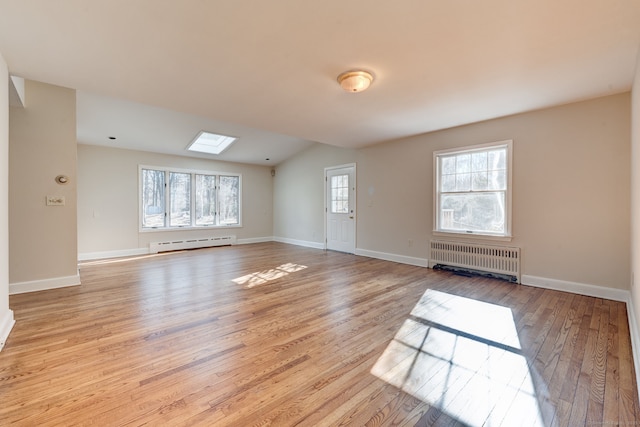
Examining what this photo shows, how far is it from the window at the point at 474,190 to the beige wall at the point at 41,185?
5.55m

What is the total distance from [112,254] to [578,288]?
26.8 feet

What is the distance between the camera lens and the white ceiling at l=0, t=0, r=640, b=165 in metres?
1.83

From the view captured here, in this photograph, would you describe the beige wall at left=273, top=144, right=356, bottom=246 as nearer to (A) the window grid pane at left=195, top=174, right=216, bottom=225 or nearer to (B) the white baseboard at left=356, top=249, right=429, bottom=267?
(B) the white baseboard at left=356, top=249, right=429, bottom=267

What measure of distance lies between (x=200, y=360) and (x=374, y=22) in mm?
2728

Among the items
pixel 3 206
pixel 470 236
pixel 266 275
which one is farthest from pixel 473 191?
pixel 3 206

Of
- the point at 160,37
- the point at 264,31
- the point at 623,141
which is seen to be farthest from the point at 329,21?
the point at 623,141

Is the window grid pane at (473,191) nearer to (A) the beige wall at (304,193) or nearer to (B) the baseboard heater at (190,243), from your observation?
(A) the beige wall at (304,193)

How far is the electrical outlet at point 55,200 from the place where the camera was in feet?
11.9

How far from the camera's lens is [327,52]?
2.32 metres

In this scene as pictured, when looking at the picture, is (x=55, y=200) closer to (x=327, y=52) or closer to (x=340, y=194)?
(x=327, y=52)

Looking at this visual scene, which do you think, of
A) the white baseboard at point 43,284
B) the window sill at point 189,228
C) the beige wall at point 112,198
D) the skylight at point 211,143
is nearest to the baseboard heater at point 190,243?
the beige wall at point 112,198

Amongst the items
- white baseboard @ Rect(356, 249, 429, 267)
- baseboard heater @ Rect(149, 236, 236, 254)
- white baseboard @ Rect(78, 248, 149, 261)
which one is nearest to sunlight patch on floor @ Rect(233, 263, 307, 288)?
white baseboard @ Rect(356, 249, 429, 267)

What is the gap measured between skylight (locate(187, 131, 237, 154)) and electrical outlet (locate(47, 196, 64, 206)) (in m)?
2.91

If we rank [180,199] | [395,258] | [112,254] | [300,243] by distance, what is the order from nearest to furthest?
[395,258] → [112,254] → [180,199] → [300,243]
